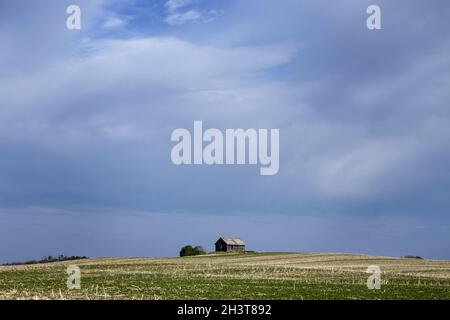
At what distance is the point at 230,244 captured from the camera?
185 m

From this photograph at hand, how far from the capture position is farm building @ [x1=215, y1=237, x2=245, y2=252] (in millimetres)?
185375

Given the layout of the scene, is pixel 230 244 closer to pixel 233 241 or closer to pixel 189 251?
pixel 233 241

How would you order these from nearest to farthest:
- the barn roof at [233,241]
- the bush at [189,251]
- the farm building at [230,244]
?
the bush at [189,251] → the farm building at [230,244] → the barn roof at [233,241]

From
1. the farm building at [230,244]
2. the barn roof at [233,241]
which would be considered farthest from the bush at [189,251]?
the barn roof at [233,241]

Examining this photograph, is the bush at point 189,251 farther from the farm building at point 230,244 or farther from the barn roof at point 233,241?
the barn roof at point 233,241

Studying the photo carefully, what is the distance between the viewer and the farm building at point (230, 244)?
608 ft

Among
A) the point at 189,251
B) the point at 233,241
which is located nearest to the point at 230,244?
the point at 233,241

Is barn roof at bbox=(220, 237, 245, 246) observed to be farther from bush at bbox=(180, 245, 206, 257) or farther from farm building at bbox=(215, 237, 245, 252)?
bush at bbox=(180, 245, 206, 257)

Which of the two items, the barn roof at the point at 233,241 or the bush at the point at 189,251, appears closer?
the bush at the point at 189,251
